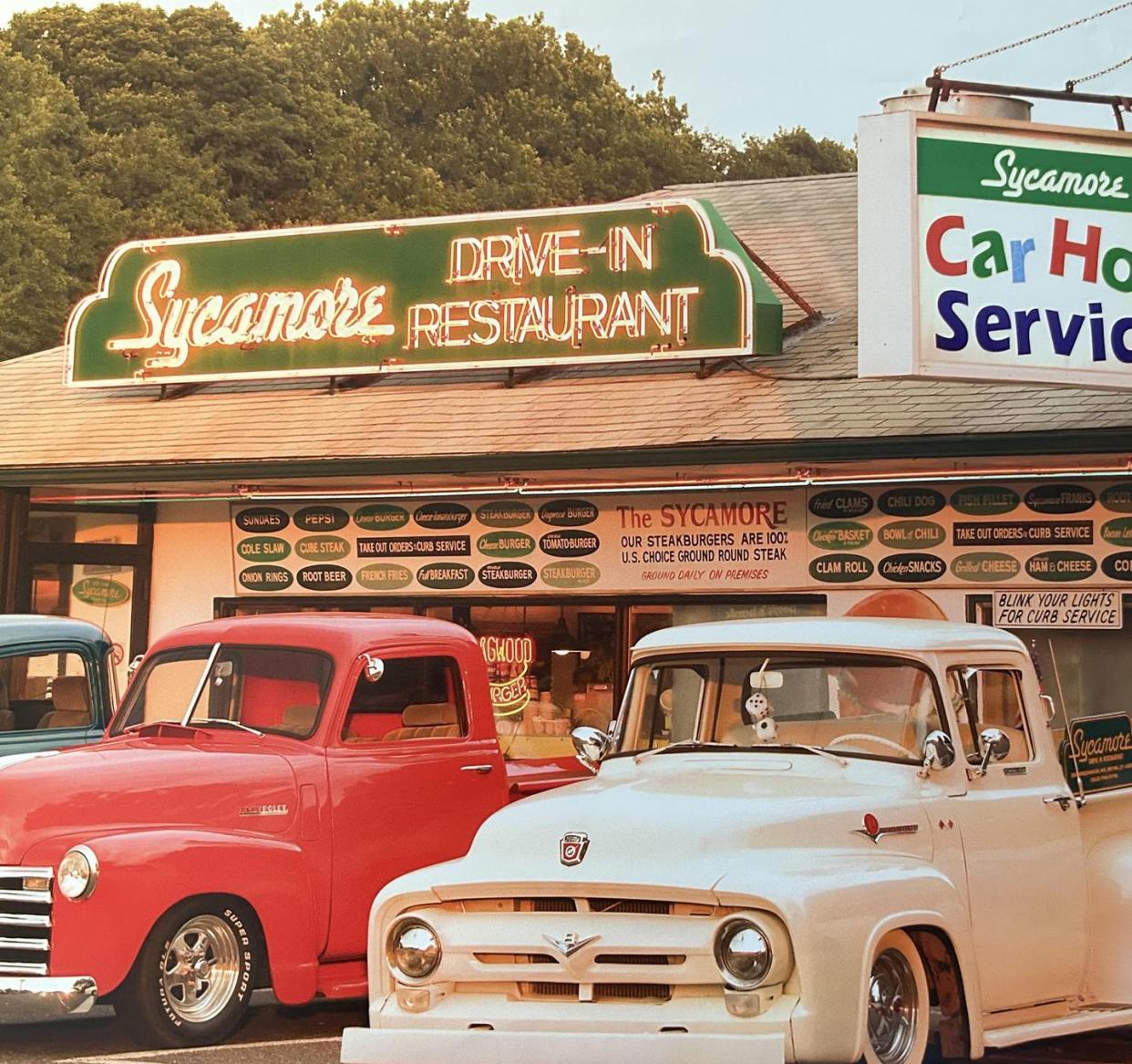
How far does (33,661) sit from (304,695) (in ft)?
9.05

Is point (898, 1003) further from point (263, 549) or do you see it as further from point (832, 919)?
point (263, 549)

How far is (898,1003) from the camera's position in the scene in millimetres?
6684

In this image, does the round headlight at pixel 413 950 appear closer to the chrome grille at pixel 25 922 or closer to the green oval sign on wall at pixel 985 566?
the chrome grille at pixel 25 922

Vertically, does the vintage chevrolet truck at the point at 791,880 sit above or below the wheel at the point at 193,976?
above

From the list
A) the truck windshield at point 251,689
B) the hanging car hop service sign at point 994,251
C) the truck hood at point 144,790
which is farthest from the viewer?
the hanging car hop service sign at point 994,251

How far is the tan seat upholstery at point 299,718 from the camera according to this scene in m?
9.91

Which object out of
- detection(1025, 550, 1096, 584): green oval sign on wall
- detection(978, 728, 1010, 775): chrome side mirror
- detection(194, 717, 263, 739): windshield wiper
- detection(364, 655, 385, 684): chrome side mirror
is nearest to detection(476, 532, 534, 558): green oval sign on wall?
detection(1025, 550, 1096, 584): green oval sign on wall

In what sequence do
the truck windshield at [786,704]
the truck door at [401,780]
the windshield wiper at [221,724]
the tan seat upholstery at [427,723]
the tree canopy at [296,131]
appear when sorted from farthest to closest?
1. the tree canopy at [296,131]
2. the tan seat upholstery at [427,723]
3. the windshield wiper at [221,724]
4. the truck door at [401,780]
5. the truck windshield at [786,704]

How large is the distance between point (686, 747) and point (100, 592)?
12752mm

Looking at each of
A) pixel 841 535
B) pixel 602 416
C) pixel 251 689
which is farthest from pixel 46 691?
pixel 841 535

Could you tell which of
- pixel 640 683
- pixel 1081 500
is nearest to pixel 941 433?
pixel 1081 500

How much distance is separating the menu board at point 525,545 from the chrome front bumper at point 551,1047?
10.3m

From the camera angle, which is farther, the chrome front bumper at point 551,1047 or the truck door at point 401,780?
the truck door at point 401,780

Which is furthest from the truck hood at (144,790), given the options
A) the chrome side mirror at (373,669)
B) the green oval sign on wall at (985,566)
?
the green oval sign on wall at (985,566)
